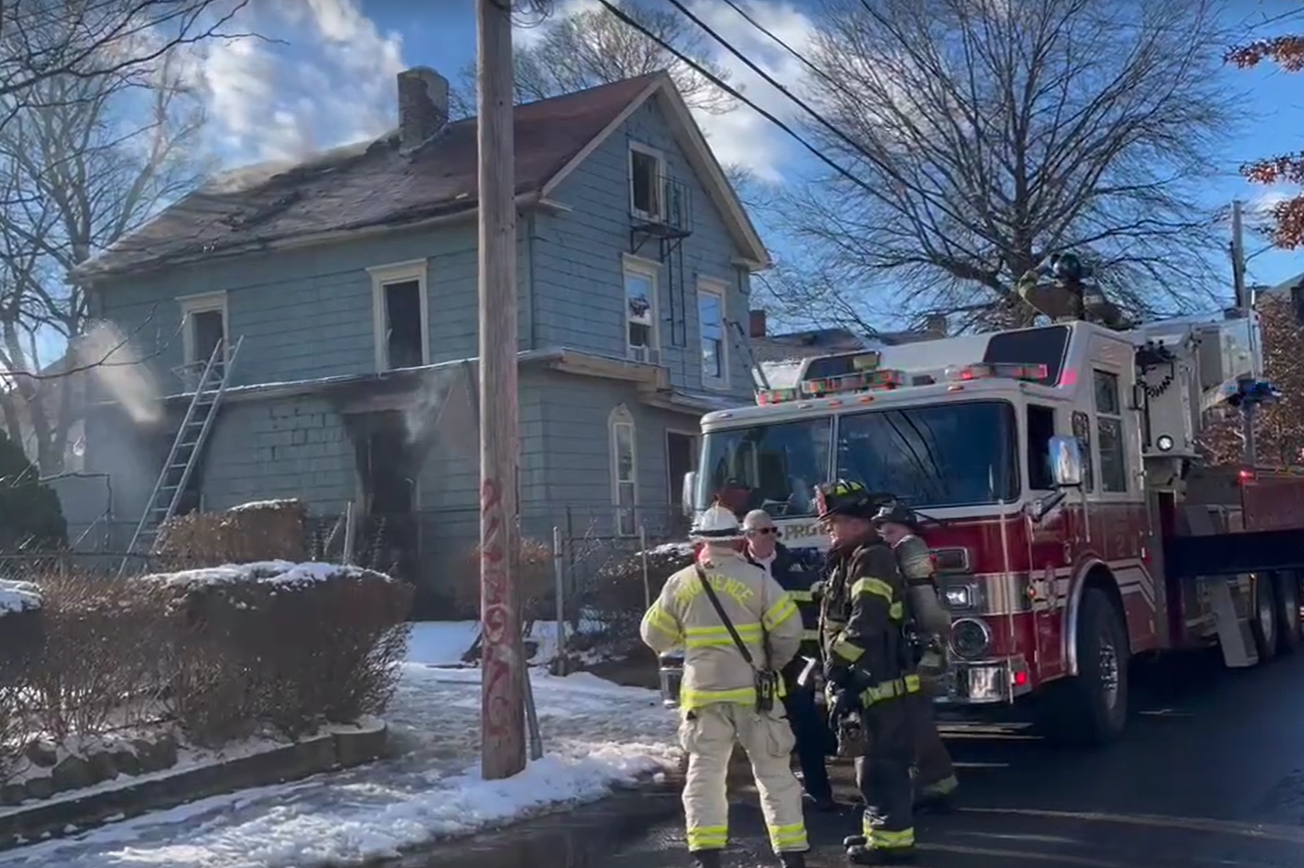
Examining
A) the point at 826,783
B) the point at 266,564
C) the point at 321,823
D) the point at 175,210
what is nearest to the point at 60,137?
the point at 266,564

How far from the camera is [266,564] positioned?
9375 mm

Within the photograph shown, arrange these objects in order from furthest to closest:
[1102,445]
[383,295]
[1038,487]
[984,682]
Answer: [383,295] → [1102,445] → [1038,487] → [984,682]

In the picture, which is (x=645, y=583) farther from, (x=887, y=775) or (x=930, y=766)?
(x=887, y=775)

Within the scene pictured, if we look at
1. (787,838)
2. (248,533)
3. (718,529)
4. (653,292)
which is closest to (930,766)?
(787,838)

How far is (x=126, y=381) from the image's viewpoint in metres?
23.8

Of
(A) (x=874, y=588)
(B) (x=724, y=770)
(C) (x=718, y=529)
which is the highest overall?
(C) (x=718, y=529)

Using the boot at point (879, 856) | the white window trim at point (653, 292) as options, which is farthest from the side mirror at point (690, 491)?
the white window trim at point (653, 292)

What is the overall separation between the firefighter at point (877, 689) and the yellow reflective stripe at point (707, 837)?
2.93 ft

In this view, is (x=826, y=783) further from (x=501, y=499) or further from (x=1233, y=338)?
(x=1233, y=338)

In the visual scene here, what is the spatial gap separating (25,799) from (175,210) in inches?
789

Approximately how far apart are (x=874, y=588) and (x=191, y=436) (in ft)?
58.0

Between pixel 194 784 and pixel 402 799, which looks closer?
pixel 402 799

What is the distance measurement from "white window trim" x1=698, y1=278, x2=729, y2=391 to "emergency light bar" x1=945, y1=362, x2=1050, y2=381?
1592cm

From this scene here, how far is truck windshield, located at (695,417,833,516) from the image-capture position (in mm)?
9250
